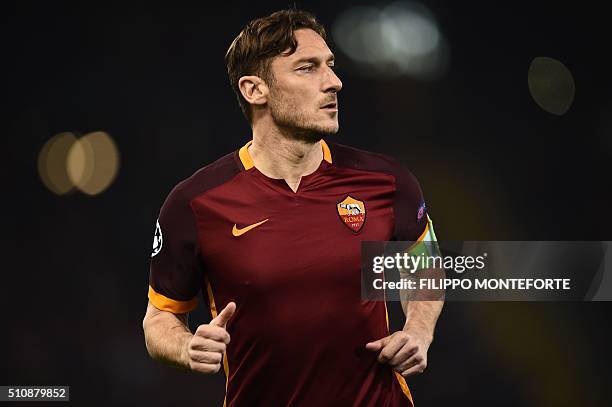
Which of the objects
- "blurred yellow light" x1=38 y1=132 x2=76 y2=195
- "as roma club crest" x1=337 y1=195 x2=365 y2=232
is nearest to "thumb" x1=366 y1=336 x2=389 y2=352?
"as roma club crest" x1=337 y1=195 x2=365 y2=232

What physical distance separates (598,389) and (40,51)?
4334 millimetres

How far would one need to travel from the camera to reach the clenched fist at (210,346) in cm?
226

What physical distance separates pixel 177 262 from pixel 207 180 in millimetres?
298

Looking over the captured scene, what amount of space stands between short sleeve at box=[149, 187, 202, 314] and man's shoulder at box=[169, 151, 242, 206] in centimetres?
3

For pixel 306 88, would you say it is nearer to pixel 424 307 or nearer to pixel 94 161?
pixel 424 307

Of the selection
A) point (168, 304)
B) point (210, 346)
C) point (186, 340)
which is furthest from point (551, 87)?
point (210, 346)

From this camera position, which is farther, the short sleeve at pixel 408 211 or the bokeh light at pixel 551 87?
the bokeh light at pixel 551 87

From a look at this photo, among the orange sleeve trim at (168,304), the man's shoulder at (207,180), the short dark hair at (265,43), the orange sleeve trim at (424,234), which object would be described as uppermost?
the short dark hair at (265,43)

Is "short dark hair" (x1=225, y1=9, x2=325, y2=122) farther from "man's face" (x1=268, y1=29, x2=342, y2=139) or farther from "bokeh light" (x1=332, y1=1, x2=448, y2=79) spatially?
"bokeh light" (x1=332, y1=1, x2=448, y2=79)

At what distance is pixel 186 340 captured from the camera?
98.5 inches

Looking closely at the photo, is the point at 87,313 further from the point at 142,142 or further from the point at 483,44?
the point at 483,44

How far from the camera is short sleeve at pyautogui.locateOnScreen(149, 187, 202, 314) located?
8.71 feet

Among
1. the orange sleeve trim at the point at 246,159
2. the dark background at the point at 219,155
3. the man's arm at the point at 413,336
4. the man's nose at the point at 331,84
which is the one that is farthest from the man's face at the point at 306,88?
the dark background at the point at 219,155

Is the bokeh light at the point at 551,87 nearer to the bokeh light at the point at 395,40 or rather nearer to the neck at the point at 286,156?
the bokeh light at the point at 395,40
